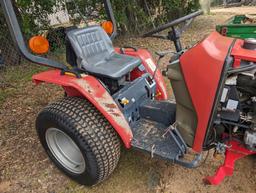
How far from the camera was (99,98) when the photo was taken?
Answer: 196 centimetres

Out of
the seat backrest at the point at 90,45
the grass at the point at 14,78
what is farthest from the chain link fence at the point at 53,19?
the seat backrest at the point at 90,45

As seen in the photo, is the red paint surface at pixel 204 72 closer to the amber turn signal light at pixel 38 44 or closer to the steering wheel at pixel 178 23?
the steering wheel at pixel 178 23

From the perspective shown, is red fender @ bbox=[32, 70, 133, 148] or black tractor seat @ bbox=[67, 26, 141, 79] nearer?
red fender @ bbox=[32, 70, 133, 148]

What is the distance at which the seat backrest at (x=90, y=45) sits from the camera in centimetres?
221

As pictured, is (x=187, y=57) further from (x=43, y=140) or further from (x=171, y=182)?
(x=43, y=140)

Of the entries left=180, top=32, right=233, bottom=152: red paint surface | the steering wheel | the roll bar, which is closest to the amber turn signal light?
the roll bar

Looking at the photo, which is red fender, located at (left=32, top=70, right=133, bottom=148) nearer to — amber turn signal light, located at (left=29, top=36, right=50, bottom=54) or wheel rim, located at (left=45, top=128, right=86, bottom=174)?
amber turn signal light, located at (left=29, top=36, right=50, bottom=54)

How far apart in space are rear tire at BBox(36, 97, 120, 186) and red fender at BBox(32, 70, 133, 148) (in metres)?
0.09

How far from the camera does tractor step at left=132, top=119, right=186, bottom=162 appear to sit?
1914 millimetres

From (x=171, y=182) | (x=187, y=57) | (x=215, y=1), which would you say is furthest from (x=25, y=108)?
(x=215, y=1)

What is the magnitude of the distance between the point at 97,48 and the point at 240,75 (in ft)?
4.20

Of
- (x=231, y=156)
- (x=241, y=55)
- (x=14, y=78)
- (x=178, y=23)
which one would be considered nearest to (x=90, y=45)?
(x=178, y=23)

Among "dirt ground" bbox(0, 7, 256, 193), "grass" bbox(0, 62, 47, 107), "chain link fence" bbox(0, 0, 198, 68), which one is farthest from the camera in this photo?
"chain link fence" bbox(0, 0, 198, 68)

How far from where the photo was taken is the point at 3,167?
8.21 ft
